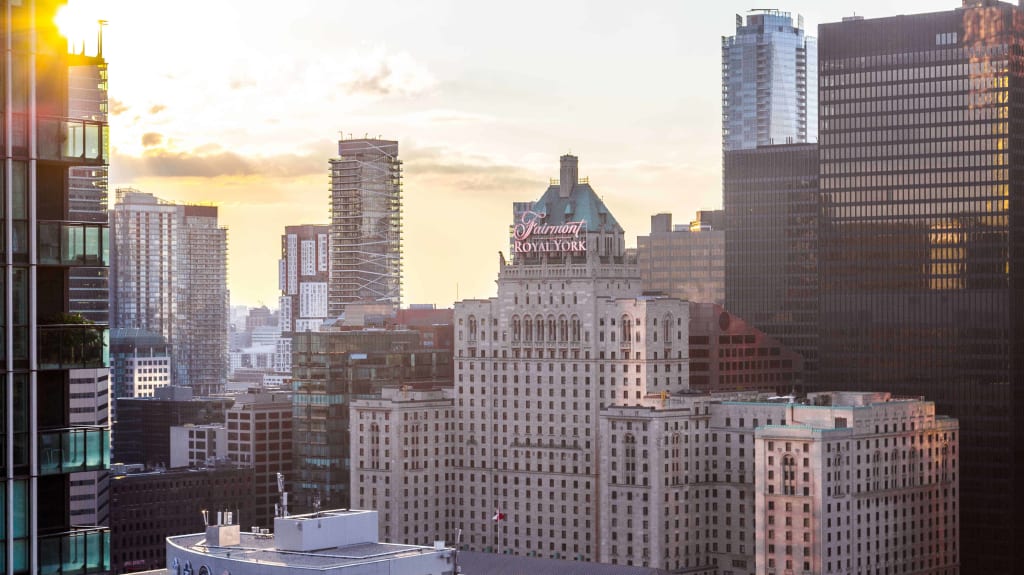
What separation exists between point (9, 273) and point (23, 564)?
951 centimetres

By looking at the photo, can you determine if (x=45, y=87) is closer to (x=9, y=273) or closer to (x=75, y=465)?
(x=9, y=273)

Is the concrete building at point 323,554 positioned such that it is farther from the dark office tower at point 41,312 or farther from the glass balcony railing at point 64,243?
the glass balcony railing at point 64,243

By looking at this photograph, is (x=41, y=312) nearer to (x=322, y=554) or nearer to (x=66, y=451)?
(x=66, y=451)

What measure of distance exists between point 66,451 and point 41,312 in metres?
4.92

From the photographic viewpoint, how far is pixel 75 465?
64.4m

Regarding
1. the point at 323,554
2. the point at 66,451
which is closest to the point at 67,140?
the point at 66,451

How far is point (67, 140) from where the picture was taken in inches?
2530

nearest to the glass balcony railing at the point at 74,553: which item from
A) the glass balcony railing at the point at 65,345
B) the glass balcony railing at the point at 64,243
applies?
the glass balcony railing at the point at 65,345

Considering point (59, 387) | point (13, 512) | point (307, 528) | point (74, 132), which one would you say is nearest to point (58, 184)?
point (74, 132)

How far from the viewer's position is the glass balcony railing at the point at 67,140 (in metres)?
64.0

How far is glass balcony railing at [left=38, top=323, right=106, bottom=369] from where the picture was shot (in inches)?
2525

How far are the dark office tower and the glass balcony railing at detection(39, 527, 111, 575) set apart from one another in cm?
3

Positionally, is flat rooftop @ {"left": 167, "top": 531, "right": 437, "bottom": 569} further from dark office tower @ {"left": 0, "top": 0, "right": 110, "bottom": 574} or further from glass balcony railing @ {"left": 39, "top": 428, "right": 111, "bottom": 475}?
glass balcony railing @ {"left": 39, "top": 428, "right": 111, "bottom": 475}

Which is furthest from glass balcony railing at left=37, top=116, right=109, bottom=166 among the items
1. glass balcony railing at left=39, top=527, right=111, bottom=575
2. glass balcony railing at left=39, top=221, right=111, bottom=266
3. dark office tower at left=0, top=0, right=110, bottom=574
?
glass balcony railing at left=39, top=527, right=111, bottom=575
